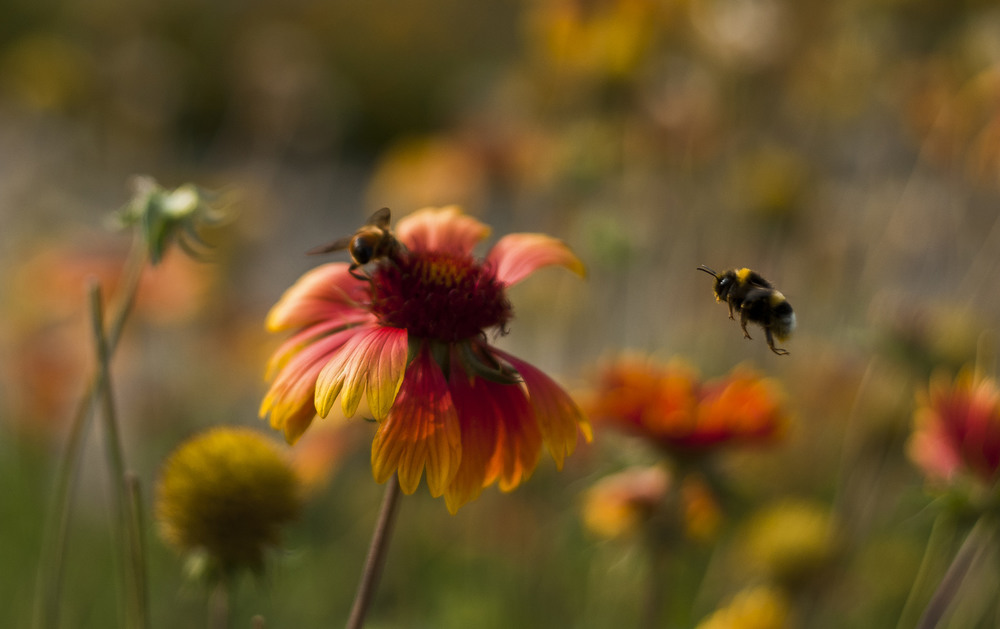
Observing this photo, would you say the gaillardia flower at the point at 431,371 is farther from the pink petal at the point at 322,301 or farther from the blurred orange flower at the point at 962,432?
the blurred orange flower at the point at 962,432

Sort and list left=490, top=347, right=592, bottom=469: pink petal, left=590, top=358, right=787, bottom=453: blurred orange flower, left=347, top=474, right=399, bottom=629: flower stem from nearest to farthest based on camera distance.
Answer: left=347, top=474, right=399, bottom=629: flower stem → left=490, top=347, right=592, bottom=469: pink petal → left=590, top=358, right=787, bottom=453: blurred orange flower

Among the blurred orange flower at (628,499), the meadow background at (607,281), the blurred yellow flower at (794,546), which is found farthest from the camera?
the meadow background at (607,281)

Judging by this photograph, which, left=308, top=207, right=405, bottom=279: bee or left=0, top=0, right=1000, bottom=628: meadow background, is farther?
left=0, top=0, right=1000, bottom=628: meadow background

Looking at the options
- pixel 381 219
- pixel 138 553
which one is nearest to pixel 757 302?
pixel 381 219

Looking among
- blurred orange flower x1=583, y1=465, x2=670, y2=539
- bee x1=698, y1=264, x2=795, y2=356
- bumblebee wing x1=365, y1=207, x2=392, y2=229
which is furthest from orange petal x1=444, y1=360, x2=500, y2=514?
blurred orange flower x1=583, y1=465, x2=670, y2=539

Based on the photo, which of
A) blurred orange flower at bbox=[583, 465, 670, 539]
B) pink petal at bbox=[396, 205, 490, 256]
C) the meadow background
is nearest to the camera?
pink petal at bbox=[396, 205, 490, 256]

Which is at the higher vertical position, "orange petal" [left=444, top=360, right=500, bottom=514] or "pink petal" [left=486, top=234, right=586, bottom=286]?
"pink petal" [left=486, top=234, right=586, bottom=286]

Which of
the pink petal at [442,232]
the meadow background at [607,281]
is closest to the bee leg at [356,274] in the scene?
the pink petal at [442,232]

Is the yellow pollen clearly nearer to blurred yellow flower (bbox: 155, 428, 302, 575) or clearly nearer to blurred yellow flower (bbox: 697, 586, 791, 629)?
blurred yellow flower (bbox: 155, 428, 302, 575)
